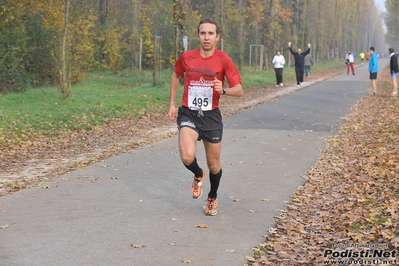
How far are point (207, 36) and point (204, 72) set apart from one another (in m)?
0.38

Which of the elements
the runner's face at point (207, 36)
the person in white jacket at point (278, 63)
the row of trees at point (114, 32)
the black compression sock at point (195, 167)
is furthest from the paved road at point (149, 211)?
the person in white jacket at point (278, 63)

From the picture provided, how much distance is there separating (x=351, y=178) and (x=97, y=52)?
111 ft

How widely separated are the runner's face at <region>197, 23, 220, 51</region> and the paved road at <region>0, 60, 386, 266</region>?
1.86 m

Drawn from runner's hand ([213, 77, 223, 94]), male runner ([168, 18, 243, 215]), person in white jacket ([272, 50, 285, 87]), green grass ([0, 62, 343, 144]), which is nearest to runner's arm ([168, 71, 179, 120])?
male runner ([168, 18, 243, 215])

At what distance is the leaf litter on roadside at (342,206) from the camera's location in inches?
257

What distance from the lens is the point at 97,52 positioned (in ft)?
141

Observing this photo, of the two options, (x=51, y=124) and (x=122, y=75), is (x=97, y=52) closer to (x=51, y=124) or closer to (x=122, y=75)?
(x=122, y=75)

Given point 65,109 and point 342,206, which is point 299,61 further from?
point 342,206

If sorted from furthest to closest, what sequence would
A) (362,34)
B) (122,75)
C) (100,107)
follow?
(362,34) < (122,75) < (100,107)

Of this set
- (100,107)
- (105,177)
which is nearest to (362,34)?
(100,107)

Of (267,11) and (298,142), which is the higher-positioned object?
(267,11)

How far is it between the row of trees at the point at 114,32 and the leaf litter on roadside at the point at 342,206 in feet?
37.2

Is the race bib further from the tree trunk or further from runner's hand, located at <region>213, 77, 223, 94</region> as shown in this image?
the tree trunk

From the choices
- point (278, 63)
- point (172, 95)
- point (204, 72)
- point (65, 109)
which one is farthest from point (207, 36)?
point (278, 63)
